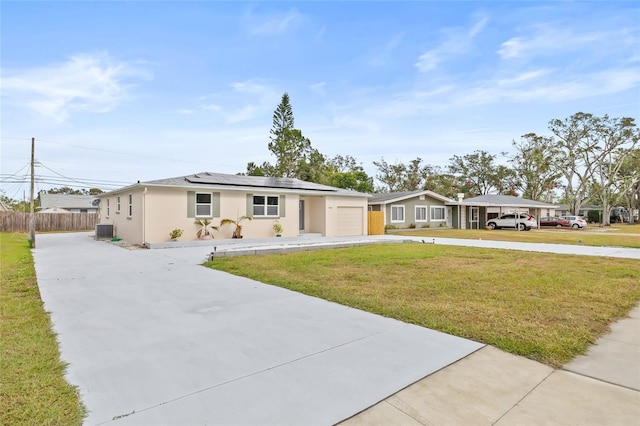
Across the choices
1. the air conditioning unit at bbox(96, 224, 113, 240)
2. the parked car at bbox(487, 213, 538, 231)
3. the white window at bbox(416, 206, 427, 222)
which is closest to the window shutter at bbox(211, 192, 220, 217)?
the air conditioning unit at bbox(96, 224, 113, 240)

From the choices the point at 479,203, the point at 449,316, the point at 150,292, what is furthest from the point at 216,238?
the point at 479,203

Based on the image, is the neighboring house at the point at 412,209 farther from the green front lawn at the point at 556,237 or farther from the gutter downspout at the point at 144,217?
the gutter downspout at the point at 144,217

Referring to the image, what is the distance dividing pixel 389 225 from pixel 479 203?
944 cm

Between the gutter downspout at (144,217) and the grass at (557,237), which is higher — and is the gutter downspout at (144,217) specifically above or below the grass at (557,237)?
above

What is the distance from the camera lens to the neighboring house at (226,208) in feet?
45.2

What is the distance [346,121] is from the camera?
831 inches

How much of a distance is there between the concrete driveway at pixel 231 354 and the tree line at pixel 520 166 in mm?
27712

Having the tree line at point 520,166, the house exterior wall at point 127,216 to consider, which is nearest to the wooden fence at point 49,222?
the house exterior wall at point 127,216

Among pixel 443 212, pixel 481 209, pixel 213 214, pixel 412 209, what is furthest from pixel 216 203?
pixel 481 209

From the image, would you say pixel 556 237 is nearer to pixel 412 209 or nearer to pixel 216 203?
pixel 412 209

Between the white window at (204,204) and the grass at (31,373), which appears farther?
the white window at (204,204)

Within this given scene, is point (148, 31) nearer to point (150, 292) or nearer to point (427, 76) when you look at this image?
point (150, 292)

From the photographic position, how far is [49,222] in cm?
2494

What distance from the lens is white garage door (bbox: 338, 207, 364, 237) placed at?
1950 cm
